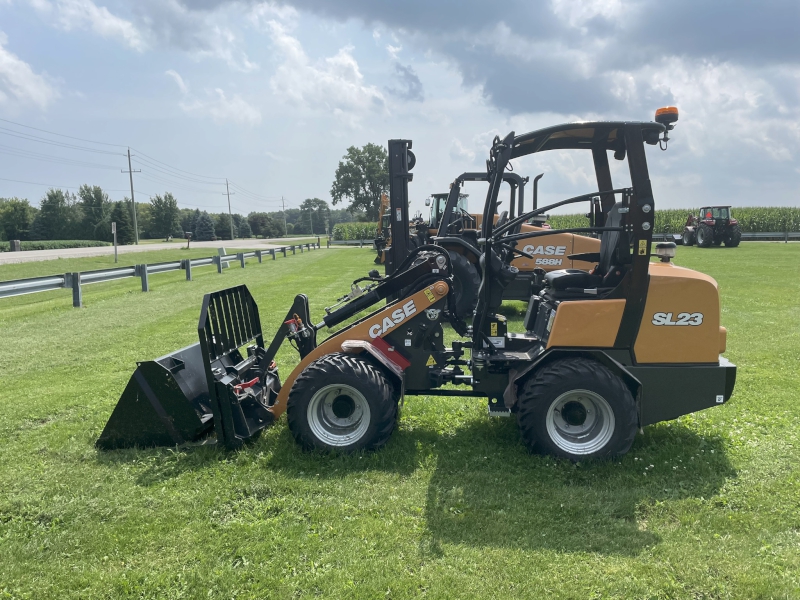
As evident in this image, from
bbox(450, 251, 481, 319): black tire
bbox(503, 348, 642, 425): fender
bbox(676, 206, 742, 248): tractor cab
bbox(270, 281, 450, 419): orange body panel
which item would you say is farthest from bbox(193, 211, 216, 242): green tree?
bbox(503, 348, 642, 425): fender

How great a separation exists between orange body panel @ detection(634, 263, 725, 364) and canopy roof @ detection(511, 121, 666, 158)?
3.93 ft

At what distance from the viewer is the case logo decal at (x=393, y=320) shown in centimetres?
509

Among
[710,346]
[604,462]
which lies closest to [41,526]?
[604,462]

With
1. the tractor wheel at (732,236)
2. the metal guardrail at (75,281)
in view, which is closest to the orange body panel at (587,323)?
the metal guardrail at (75,281)

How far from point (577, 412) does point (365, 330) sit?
6.54 ft

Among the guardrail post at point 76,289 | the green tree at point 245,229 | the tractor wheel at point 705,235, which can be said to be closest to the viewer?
the guardrail post at point 76,289

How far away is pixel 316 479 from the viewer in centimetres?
431

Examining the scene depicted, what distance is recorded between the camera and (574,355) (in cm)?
461

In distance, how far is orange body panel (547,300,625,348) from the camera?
4.50m

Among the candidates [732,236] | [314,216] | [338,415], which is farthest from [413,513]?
[314,216]

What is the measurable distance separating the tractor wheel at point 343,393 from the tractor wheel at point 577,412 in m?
1.16

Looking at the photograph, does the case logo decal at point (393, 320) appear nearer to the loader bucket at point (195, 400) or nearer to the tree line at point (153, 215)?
the loader bucket at point (195, 400)

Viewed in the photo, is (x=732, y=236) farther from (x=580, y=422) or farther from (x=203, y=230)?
(x=203, y=230)

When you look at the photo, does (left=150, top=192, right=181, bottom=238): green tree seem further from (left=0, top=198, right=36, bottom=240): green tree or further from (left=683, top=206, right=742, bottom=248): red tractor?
(left=683, top=206, right=742, bottom=248): red tractor
